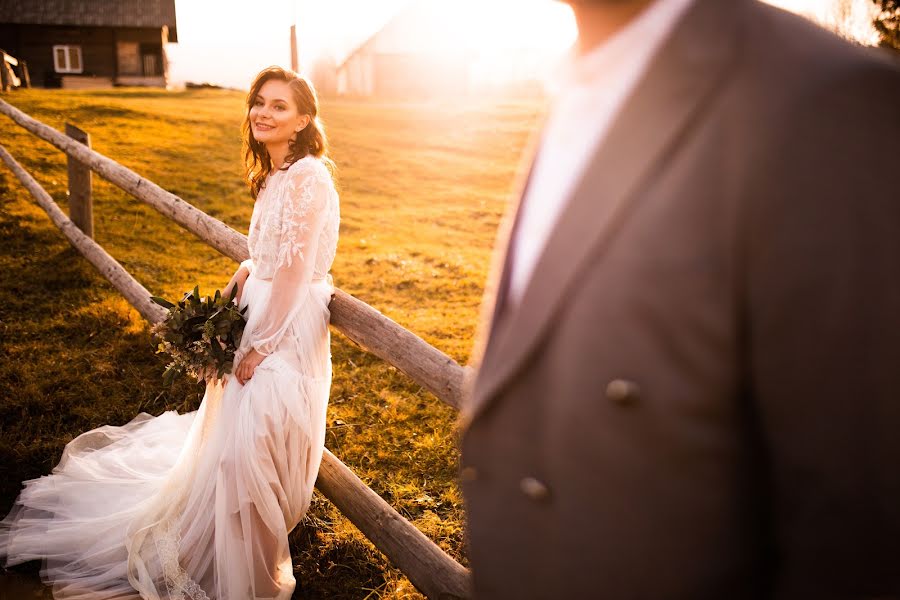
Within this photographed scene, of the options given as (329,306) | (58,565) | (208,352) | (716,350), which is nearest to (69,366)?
(58,565)

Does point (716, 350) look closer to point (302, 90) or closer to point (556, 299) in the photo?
point (556, 299)

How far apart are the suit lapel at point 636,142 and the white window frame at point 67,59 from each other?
127 feet

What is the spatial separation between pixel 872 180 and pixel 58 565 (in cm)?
394

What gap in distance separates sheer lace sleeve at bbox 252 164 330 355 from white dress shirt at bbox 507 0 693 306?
79.6 inches

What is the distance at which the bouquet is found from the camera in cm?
314

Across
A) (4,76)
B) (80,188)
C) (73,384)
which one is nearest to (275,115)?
(73,384)

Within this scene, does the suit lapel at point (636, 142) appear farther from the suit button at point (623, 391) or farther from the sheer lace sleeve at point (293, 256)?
the sheer lace sleeve at point (293, 256)

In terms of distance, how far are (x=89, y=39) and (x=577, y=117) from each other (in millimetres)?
38710

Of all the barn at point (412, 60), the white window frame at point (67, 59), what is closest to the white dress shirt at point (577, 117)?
the barn at point (412, 60)

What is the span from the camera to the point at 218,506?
118 inches

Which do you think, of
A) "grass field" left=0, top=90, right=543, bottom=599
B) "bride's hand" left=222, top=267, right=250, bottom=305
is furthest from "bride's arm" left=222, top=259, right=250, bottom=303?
"grass field" left=0, top=90, right=543, bottom=599

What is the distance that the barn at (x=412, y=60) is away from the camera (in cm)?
3572

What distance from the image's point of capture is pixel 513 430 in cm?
112

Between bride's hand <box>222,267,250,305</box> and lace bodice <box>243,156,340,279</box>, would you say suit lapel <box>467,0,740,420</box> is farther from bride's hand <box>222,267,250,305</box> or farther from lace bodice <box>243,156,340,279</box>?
bride's hand <box>222,267,250,305</box>
